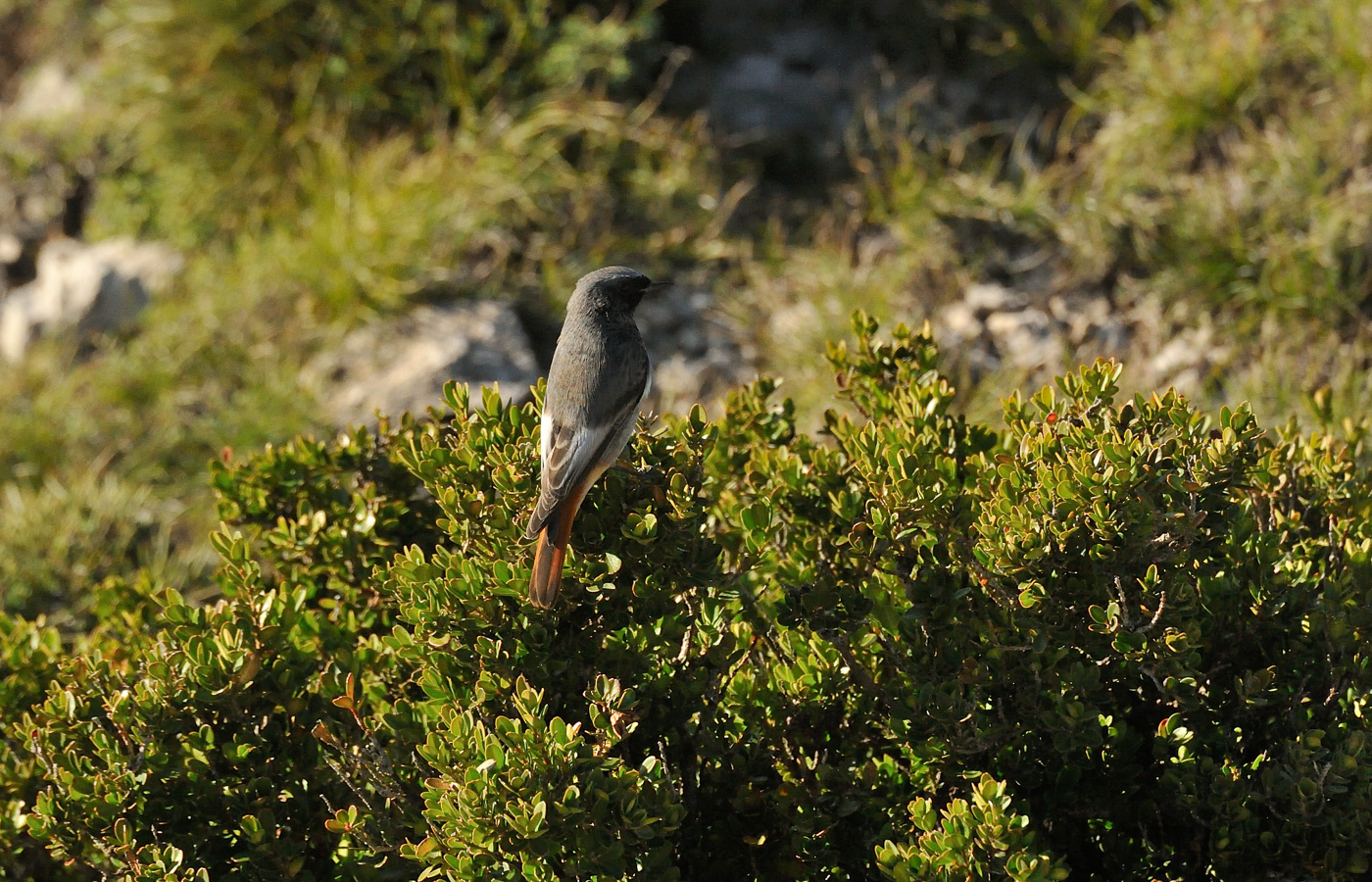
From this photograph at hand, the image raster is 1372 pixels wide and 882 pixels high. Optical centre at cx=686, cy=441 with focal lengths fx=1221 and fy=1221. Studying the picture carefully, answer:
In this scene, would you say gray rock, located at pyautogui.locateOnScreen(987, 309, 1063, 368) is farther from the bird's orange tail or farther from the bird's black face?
the bird's orange tail

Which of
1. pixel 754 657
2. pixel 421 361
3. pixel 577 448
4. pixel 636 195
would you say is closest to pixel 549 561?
pixel 577 448

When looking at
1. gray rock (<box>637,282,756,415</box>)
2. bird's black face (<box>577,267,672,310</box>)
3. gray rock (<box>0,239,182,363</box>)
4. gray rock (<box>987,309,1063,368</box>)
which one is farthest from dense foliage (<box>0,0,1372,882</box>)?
gray rock (<box>637,282,756,415</box>)

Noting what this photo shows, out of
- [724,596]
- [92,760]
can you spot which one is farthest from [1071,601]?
[92,760]

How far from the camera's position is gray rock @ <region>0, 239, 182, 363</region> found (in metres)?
7.13

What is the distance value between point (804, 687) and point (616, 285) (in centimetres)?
135

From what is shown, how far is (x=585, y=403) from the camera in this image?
303 cm

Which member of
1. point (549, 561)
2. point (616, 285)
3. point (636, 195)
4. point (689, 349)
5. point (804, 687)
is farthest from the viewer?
point (636, 195)

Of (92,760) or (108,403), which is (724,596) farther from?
(108,403)

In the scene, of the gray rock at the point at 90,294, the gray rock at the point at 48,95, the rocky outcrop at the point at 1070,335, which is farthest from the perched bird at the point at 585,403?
the gray rock at the point at 48,95

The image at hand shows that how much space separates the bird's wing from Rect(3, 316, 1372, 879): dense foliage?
67 millimetres

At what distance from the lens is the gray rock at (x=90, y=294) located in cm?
713

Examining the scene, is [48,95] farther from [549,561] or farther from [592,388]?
[549,561]

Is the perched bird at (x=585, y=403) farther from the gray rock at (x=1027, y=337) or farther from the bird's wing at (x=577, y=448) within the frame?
the gray rock at (x=1027, y=337)

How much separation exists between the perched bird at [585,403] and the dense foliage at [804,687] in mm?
68
